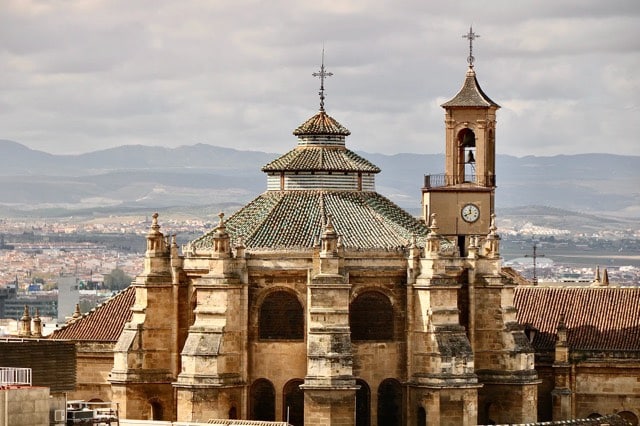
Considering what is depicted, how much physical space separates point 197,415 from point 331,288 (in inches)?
270

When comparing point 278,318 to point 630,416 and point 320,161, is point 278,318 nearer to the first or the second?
point 320,161

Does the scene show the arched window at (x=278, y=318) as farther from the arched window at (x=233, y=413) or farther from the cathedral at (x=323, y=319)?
the arched window at (x=233, y=413)

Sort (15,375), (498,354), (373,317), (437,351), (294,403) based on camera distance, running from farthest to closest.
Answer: (498,354), (373,317), (294,403), (437,351), (15,375)

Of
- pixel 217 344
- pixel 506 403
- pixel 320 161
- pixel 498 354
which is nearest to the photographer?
pixel 217 344

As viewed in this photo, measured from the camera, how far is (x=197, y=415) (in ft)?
308

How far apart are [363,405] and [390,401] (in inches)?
45.9

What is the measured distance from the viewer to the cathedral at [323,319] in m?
94.7

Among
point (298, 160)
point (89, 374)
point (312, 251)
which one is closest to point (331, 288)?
point (312, 251)

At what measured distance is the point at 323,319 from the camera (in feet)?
310

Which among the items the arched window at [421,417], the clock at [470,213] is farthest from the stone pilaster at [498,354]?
the clock at [470,213]

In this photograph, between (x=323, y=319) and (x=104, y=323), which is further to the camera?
(x=104, y=323)

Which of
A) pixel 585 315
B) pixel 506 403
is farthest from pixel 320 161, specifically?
pixel 585 315

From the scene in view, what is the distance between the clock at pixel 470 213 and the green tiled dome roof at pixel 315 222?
1663cm

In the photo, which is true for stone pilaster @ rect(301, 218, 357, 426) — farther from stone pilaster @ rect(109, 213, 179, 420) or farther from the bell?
the bell
